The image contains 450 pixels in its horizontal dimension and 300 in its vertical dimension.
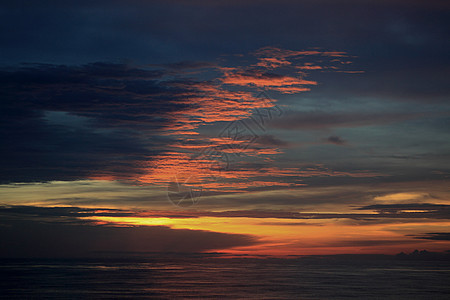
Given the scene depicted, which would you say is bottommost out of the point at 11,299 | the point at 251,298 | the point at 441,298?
the point at 441,298

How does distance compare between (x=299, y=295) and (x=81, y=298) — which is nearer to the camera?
(x=81, y=298)

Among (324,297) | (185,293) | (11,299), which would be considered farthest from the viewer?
(185,293)

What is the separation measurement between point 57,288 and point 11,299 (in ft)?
59.2

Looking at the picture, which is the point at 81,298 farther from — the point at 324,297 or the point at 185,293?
the point at 324,297

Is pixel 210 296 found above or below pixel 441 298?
above

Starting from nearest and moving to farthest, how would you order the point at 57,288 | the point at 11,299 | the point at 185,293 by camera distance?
the point at 11,299 → the point at 185,293 → the point at 57,288

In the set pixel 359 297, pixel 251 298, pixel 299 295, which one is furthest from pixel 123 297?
pixel 359 297

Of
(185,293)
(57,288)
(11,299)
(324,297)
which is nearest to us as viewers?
(11,299)

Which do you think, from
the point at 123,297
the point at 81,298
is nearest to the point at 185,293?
the point at 123,297

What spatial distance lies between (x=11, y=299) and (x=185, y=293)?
2670 centimetres

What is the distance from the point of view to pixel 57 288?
8350 cm

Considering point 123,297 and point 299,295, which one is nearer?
point 123,297

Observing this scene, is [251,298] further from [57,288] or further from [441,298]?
[57,288]

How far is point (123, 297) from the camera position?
226ft
